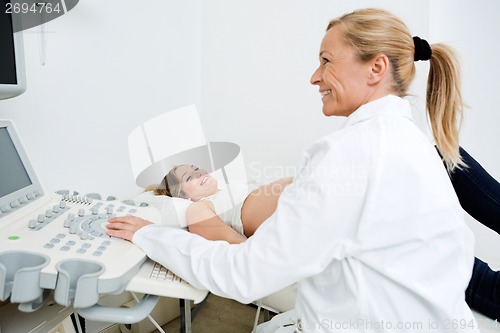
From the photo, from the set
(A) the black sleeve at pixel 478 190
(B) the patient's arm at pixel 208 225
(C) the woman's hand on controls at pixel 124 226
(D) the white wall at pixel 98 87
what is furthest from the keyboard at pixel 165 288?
(A) the black sleeve at pixel 478 190

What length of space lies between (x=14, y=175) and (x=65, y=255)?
360 mm

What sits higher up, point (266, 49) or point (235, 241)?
point (266, 49)

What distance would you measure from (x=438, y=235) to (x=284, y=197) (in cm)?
32

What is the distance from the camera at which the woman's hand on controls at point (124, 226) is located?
0.95 metres

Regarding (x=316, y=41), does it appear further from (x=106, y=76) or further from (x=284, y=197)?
(x=284, y=197)

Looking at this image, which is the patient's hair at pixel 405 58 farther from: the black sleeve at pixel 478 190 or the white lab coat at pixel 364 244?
the black sleeve at pixel 478 190

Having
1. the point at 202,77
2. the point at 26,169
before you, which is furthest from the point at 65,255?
the point at 202,77

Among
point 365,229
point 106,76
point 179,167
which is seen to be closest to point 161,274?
point 365,229

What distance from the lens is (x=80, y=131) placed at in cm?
156

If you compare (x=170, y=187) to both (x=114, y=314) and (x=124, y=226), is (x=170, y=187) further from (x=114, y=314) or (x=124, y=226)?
(x=114, y=314)

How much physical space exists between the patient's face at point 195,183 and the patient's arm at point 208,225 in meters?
0.27

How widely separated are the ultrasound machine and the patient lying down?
5.9 inches

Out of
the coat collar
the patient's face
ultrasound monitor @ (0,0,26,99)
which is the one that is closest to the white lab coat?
the coat collar

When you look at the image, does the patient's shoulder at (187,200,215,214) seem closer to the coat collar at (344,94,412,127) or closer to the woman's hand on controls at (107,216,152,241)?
the woman's hand on controls at (107,216,152,241)
